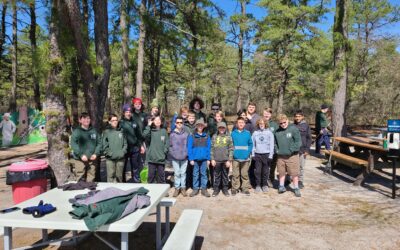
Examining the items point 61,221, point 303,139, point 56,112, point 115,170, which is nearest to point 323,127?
point 303,139

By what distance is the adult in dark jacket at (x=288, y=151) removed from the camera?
6621 millimetres

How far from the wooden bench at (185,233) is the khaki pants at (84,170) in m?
2.78

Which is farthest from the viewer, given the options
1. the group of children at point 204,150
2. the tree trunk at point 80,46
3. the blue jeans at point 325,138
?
the blue jeans at point 325,138

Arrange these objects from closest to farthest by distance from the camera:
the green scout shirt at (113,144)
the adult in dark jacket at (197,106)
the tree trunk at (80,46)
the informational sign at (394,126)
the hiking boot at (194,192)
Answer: the tree trunk at (80,46) < the informational sign at (394,126) < the green scout shirt at (113,144) < the hiking boot at (194,192) < the adult in dark jacket at (197,106)

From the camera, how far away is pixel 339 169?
9.40m

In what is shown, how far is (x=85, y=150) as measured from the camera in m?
6.04

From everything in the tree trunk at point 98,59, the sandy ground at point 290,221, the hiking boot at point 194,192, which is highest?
the tree trunk at point 98,59

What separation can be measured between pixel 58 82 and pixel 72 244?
282cm

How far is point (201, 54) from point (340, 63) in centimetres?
438

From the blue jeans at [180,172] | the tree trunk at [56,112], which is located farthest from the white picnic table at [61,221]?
the blue jeans at [180,172]

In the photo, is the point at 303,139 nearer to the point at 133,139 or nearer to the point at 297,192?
the point at 297,192

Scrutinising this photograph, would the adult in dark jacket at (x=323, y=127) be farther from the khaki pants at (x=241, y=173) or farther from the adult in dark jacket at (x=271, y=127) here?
the khaki pants at (x=241, y=173)

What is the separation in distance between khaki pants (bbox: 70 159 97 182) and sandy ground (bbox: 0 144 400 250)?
1.35 metres

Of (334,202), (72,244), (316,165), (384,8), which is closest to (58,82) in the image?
(72,244)
